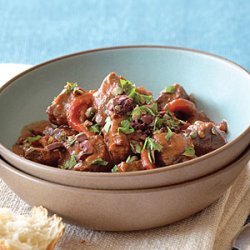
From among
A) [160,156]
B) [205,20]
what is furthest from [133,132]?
[205,20]

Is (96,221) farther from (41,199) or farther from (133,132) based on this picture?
(133,132)

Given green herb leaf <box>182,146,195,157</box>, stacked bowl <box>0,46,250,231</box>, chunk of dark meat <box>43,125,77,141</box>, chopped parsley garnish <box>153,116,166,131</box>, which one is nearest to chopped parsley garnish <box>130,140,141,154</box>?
chopped parsley garnish <box>153,116,166,131</box>

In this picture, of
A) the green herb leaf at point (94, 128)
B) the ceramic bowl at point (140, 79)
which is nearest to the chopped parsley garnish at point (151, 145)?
the green herb leaf at point (94, 128)

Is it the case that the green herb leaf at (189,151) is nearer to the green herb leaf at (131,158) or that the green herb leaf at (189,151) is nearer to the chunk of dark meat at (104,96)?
the green herb leaf at (131,158)

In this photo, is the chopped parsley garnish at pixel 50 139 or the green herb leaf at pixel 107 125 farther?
the chopped parsley garnish at pixel 50 139

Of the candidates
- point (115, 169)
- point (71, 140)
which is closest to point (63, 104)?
point (71, 140)

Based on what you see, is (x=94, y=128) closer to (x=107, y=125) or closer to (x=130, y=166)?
(x=107, y=125)
